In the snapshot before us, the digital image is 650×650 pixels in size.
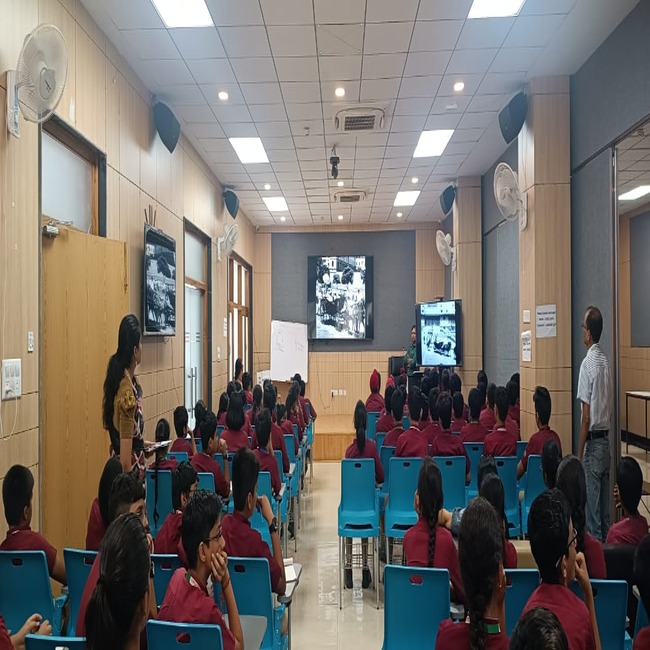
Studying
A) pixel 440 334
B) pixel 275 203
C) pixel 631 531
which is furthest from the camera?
pixel 275 203

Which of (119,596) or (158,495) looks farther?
(158,495)

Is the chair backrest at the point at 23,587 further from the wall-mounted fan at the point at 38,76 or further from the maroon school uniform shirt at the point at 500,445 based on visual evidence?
the maroon school uniform shirt at the point at 500,445

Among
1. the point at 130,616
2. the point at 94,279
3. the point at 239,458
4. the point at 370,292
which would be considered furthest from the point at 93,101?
the point at 370,292

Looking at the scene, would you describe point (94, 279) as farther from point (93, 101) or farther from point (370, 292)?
point (370, 292)

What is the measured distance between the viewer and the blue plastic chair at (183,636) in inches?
67.6

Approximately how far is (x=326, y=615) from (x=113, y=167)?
4.16 meters

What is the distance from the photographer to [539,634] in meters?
1.18

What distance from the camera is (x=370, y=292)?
13.6 meters

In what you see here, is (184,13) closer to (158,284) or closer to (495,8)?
(495,8)

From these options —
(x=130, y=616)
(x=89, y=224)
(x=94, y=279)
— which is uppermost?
(x=89, y=224)

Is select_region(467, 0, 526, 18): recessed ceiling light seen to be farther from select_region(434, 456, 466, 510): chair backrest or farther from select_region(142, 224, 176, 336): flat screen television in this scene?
select_region(142, 224, 176, 336): flat screen television

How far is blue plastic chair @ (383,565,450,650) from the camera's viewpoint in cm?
234

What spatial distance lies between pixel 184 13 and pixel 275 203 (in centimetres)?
679

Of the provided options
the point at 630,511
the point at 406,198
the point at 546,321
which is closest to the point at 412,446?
the point at 630,511
